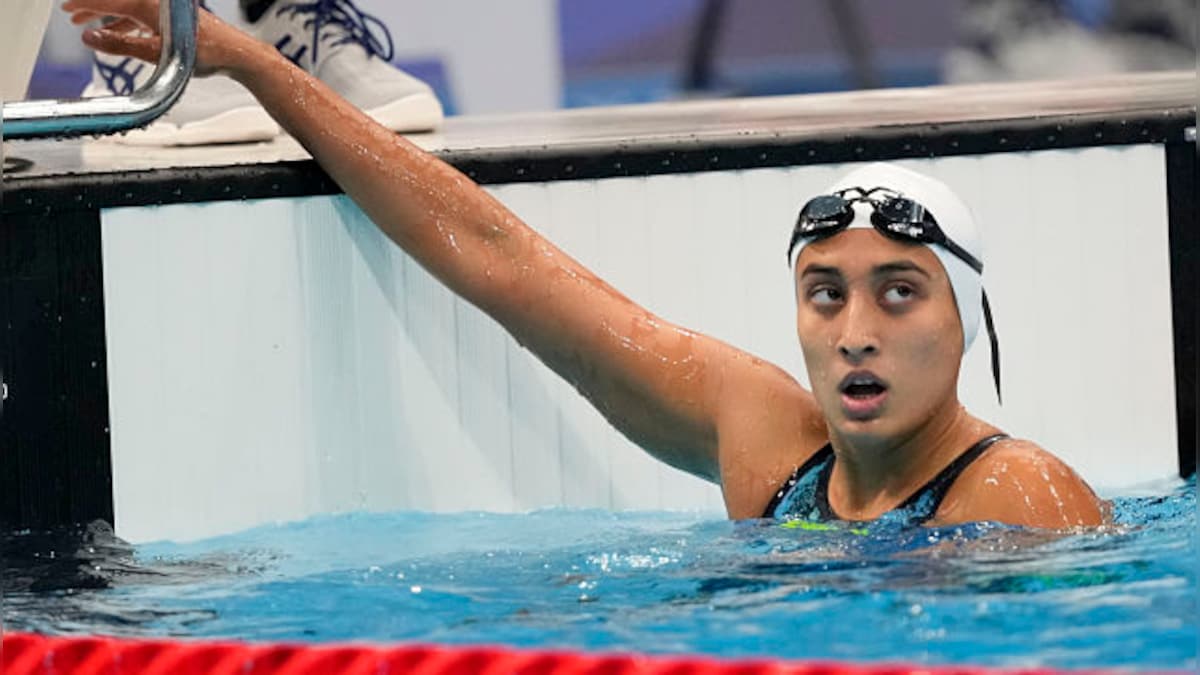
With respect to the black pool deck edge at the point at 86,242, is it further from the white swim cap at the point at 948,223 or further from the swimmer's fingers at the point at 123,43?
the white swim cap at the point at 948,223

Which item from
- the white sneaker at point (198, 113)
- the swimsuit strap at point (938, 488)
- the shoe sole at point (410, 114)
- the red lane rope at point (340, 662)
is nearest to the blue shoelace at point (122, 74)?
the white sneaker at point (198, 113)

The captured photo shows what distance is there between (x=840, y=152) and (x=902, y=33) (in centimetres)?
315

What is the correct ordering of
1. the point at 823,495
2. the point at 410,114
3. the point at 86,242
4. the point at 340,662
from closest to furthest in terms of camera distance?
the point at 340,662
the point at 823,495
the point at 86,242
the point at 410,114

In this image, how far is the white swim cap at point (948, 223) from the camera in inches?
100

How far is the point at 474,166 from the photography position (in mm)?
3291

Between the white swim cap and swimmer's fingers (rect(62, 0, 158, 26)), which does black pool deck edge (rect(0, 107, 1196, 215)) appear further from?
the white swim cap

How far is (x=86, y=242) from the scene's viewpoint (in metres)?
3.21

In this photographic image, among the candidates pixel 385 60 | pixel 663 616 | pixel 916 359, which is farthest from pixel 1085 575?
pixel 385 60

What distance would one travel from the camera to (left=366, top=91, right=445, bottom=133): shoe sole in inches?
147

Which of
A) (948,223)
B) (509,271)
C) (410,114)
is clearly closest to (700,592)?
(948,223)

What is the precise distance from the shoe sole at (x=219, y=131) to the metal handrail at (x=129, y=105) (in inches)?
37.4

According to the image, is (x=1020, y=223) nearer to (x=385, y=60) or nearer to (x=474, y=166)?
(x=474, y=166)

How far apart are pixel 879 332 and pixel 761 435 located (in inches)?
14.7

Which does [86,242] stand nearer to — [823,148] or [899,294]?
[823,148]
